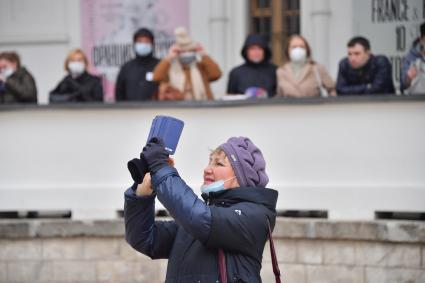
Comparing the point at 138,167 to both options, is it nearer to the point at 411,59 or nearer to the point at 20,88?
the point at 411,59

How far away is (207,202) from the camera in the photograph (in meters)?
5.46

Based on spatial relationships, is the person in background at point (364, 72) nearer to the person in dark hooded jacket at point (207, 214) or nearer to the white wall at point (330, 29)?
the white wall at point (330, 29)

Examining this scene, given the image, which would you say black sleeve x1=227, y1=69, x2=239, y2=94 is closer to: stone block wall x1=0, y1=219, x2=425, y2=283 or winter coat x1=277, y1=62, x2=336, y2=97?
winter coat x1=277, y1=62, x2=336, y2=97

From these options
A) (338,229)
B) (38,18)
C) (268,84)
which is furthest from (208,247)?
(38,18)

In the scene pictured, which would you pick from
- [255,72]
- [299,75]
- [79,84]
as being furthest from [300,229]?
[79,84]

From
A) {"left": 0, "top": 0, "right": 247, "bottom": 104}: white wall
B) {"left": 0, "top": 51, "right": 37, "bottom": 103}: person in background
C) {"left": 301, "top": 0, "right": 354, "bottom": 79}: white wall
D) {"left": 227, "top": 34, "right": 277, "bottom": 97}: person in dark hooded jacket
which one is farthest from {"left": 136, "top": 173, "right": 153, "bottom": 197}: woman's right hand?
{"left": 0, "top": 0, "right": 247, "bottom": 104}: white wall

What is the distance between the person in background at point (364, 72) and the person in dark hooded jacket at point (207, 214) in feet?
16.9

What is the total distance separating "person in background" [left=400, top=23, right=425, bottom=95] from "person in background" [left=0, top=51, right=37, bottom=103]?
381 centimetres

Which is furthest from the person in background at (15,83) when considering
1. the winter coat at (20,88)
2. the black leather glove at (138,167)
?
the black leather glove at (138,167)

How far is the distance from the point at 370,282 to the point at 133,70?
11.0ft

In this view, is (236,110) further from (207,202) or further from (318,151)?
(207,202)

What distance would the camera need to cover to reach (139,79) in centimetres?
1184

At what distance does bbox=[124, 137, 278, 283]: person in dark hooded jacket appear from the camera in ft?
16.8

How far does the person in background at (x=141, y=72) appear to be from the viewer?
11.8 metres
